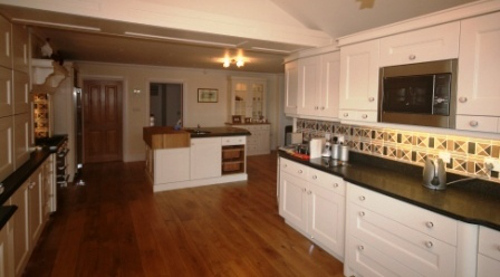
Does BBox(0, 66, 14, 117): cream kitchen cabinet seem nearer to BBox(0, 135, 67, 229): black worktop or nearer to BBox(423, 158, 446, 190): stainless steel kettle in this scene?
BBox(0, 135, 67, 229): black worktop

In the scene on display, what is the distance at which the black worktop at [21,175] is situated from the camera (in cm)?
195

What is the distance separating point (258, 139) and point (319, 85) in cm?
545

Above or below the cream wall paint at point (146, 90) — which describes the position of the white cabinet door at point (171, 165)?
below

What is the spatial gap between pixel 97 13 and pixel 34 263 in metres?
2.32

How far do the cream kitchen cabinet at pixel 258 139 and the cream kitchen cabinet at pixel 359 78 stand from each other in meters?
5.78

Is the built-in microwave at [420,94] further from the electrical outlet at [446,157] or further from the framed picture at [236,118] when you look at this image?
the framed picture at [236,118]

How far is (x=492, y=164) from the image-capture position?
223 centimetres

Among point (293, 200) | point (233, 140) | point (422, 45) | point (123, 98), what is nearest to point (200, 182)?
point (233, 140)

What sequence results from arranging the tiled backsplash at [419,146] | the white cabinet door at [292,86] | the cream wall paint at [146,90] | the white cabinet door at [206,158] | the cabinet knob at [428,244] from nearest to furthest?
1. the cabinet knob at [428,244]
2. the tiled backsplash at [419,146]
3. the white cabinet door at [292,86]
4. the white cabinet door at [206,158]
5. the cream wall paint at [146,90]

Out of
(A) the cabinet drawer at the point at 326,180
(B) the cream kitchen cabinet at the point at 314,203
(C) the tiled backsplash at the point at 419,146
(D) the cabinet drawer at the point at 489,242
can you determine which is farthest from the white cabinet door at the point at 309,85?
(D) the cabinet drawer at the point at 489,242

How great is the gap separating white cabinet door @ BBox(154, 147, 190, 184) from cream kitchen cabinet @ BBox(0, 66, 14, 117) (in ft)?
8.68

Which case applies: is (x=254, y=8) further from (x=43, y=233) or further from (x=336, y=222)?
(x=43, y=233)

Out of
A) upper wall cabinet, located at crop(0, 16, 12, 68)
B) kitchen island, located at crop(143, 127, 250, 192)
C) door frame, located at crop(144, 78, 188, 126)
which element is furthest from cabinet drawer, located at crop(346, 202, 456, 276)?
door frame, located at crop(144, 78, 188, 126)

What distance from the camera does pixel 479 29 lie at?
2.01 m
